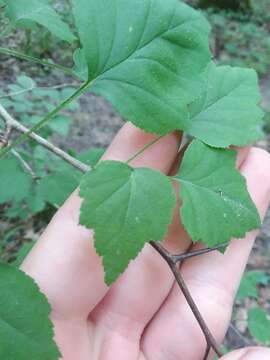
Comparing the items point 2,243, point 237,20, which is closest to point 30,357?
point 2,243

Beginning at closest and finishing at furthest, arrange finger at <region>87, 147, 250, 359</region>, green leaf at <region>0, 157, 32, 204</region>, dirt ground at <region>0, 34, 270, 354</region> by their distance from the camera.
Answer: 1. finger at <region>87, 147, 250, 359</region>
2. green leaf at <region>0, 157, 32, 204</region>
3. dirt ground at <region>0, 34, 270, 354</region>

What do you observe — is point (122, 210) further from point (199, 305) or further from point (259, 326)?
point (259, 326)

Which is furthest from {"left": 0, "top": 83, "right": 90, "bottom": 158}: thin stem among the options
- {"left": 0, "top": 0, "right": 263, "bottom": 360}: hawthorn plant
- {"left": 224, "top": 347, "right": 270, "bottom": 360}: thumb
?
{"left": 224, "top": 347, "right": 270, "bottom": 360}: thumb

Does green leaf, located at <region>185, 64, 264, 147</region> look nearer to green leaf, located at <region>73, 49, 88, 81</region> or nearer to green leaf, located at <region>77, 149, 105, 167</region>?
Answer: green leaf, located at <region>73, 49, 88, 81</region>

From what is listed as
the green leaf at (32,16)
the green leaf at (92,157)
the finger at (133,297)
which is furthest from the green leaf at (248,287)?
the green leaf at (32,16)

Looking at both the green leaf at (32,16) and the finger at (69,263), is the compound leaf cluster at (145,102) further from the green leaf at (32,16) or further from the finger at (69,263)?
the finger at (69,263)

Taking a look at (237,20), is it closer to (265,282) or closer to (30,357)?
(265,282)

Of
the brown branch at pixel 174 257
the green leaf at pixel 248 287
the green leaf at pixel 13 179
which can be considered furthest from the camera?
the green leaf at pixel 248 287
